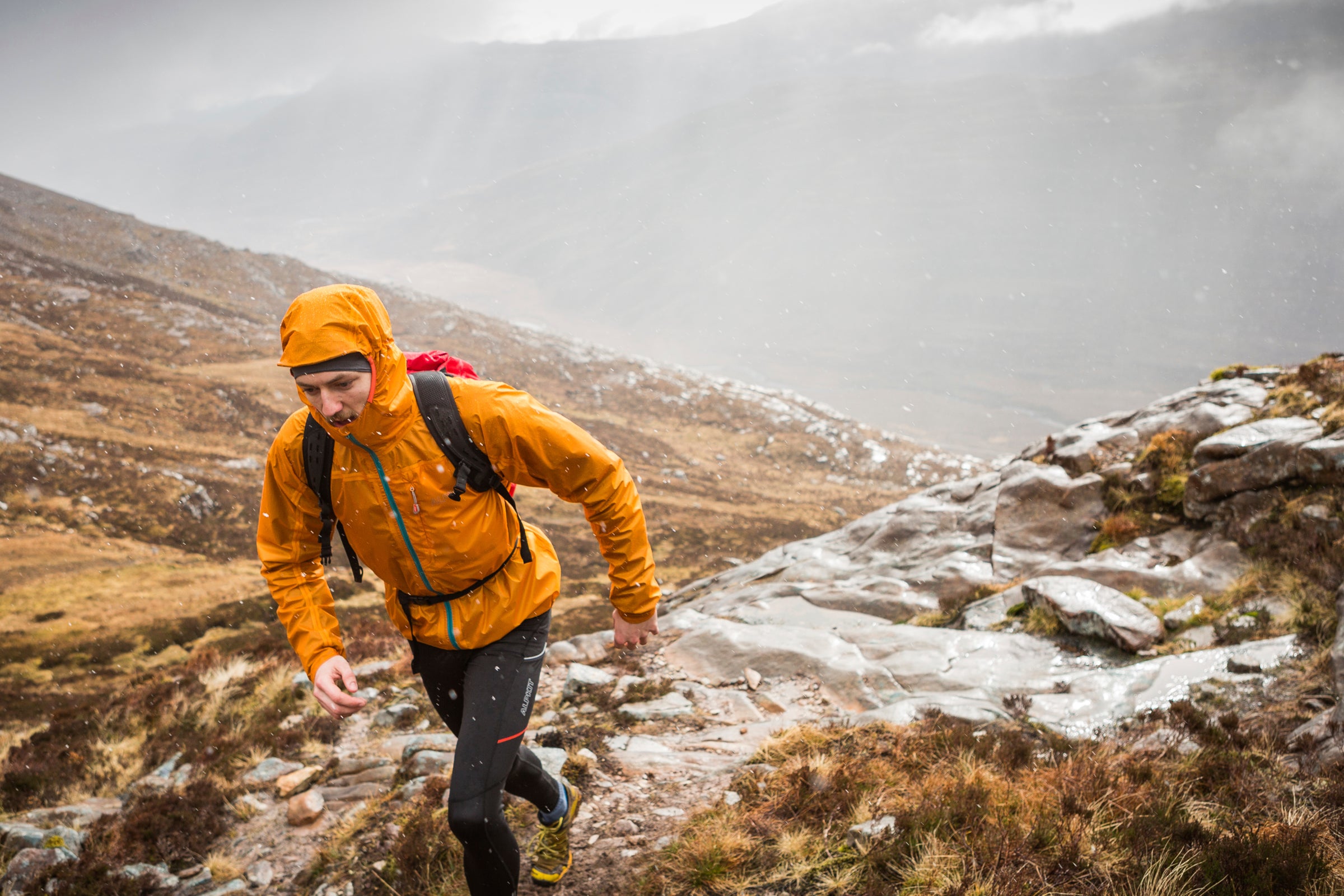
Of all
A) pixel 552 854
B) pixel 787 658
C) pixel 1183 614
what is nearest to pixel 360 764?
pixel 552 854

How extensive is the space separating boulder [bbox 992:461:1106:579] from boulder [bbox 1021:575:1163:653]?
8.37ft

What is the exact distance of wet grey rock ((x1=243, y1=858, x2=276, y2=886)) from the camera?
5.45 metres

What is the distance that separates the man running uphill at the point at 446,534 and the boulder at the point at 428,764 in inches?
127

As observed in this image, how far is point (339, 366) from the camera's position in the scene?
2.91 m

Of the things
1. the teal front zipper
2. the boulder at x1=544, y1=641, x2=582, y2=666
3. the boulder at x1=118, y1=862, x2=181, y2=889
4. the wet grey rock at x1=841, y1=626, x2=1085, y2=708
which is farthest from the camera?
the boulder at x1=544, y1=641, x2=582, y2=666

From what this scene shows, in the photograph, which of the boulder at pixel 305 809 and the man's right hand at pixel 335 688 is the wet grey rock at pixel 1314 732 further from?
the boulder at pixel 305 809

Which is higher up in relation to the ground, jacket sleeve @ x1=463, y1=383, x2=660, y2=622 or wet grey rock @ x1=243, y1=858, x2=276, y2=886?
jacket sleeve @ x1=463, y1=383, x2=660, y2=622

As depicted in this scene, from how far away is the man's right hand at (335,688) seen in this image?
314cm

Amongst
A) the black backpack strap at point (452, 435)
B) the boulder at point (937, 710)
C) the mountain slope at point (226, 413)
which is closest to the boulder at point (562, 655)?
the boulder at point (937, 710)

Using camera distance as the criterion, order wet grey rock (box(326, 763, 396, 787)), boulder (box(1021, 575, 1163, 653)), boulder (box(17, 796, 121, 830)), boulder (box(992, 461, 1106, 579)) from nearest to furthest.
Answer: boulder (box(17, 796, 121, 830)) < wet grey rock (box(326, 763, 396, 787)) < boulder (box(1021, 575, 1163, 653)) < boulder (box(992, 461, 1106, 579))

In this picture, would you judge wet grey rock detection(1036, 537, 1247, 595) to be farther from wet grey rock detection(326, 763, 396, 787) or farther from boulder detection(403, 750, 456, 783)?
wet grey rock detection(326, 763, 396, 787)

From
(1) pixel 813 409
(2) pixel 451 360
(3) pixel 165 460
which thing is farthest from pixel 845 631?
(1) pixel 813 409

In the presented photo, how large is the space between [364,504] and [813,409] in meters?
72.9

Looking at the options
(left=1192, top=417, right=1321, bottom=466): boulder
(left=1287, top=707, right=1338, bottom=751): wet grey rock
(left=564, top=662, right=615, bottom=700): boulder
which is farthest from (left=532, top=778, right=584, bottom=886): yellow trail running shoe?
(left=1192, top=417, right=1321, bottom=466): boulder
